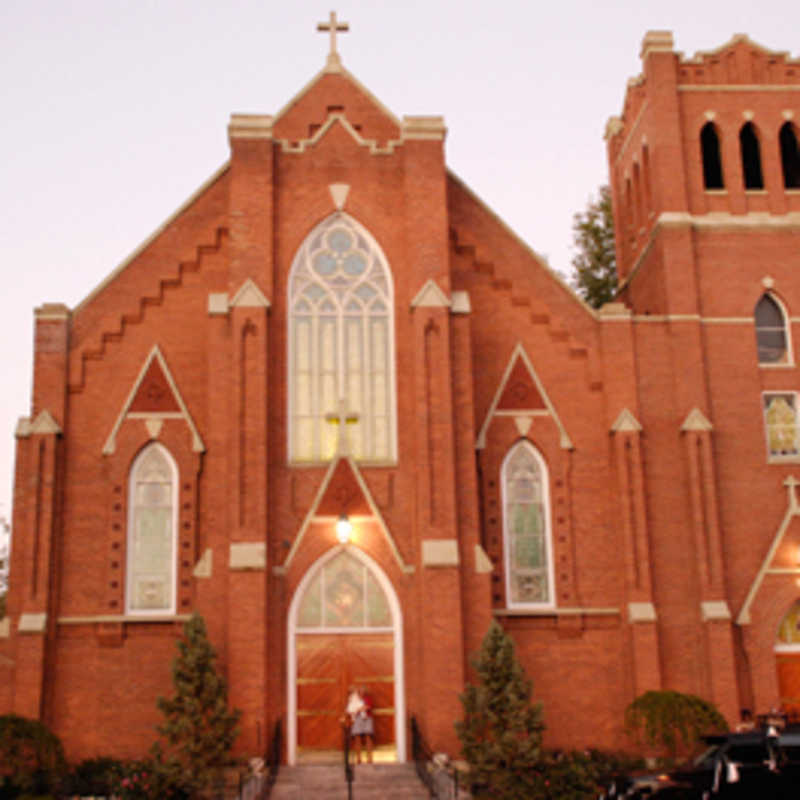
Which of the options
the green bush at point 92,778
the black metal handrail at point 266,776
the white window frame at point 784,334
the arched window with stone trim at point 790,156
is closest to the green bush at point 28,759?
the green bush at point 92,778

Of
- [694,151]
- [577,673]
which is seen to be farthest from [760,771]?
[694,151]

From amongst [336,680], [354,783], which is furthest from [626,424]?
[354,783]

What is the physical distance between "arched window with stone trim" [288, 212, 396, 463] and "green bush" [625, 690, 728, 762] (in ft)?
22.4

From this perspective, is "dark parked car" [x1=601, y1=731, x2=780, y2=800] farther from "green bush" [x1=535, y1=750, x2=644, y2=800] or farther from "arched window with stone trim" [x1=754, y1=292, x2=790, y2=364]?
"arched window with stone trim" [x1=754, y1=292, x2=790, y2=364]

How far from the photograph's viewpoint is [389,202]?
26.2 metres

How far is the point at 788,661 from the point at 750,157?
465 inches

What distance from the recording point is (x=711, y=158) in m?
29.4

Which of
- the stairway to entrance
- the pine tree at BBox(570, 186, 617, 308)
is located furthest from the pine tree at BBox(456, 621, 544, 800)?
the pine tree at BBox(570, 186, 617, 308)

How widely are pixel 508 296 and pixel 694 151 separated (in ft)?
18.3

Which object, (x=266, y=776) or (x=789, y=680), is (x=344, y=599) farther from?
(x=789, y=680)

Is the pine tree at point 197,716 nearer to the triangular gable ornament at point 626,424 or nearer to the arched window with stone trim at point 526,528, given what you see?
the arched window with stone trim at point 526,528

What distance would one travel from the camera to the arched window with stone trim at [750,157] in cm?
2902

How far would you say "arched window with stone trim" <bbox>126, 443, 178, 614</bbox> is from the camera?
2492cm

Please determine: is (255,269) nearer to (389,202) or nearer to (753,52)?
(389,202)
